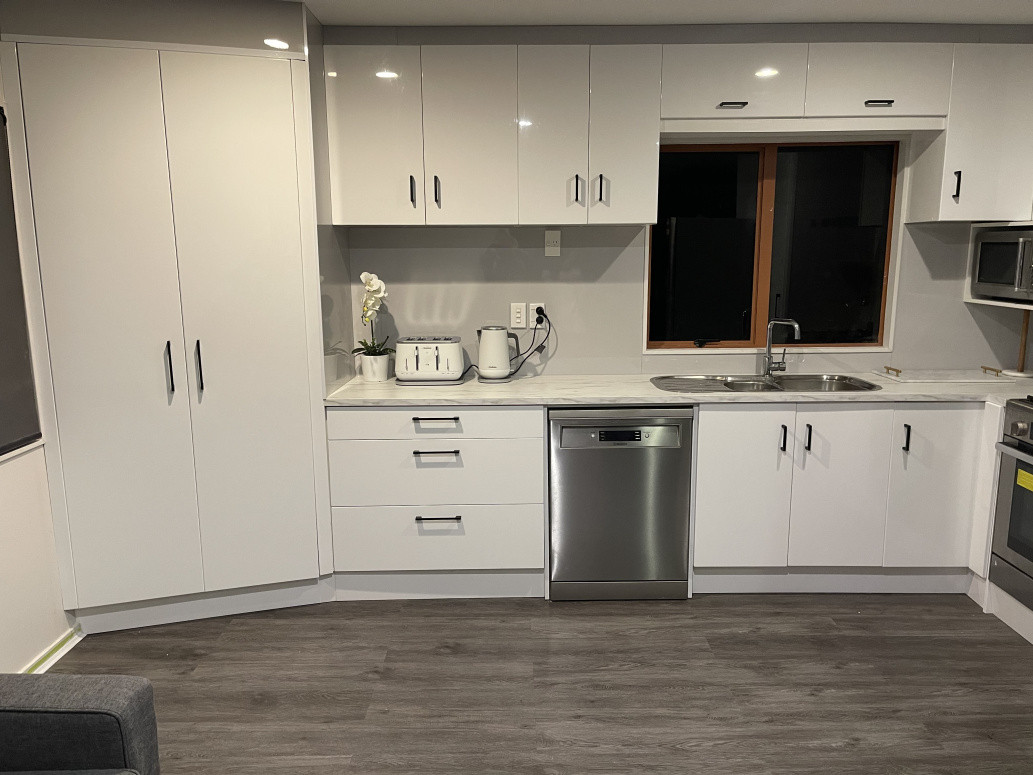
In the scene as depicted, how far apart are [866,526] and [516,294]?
1818 mm

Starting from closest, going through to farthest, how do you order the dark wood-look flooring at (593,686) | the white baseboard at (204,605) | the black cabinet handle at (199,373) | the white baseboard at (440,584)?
the dark wood-look flooring at (593,686), the black cabinet handle at (199,373), the white baseboard at (204,605), the white baseboard at (440,584)

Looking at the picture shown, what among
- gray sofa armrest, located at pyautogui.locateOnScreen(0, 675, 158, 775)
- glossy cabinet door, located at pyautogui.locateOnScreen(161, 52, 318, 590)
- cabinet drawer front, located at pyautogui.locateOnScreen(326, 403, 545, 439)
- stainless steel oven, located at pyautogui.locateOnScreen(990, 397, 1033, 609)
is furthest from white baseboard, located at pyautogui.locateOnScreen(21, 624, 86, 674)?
stainless steel oven, located at pyautogui.locateOnScreen(990, 397, 1033, 609)

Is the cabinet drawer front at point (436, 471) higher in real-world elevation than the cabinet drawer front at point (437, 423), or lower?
lower

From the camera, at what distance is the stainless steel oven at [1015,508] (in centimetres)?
279

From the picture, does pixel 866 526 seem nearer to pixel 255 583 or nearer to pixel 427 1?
pixel 255 583

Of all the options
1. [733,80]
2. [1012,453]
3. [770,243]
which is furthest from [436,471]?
[1012,453]

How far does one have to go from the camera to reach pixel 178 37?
261 centimetres

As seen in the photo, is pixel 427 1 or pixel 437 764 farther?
pixel 427 1

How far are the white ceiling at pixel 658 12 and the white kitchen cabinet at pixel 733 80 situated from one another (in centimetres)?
12

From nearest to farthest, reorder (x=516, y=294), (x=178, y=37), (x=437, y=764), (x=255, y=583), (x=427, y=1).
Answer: (x=437, y=764) → (x=178, y=37) → (x=427, y=1) → (x=255, y=583) → (x=516, y=294)

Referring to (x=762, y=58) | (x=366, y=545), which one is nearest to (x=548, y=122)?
(x=762, y=58)

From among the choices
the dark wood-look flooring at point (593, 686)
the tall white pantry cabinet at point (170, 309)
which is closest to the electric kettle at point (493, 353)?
the tall white pantry cabinet at point (170, 309)

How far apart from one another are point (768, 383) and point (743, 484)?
593 millimetres

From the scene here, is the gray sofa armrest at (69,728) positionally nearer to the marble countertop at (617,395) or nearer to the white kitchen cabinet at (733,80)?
the marble countertop at (617,395)
